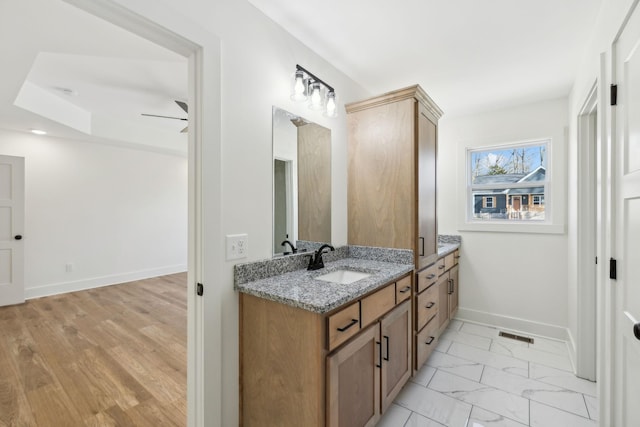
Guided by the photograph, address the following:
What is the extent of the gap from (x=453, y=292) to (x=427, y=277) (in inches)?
41.3

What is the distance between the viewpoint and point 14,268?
3727 mm

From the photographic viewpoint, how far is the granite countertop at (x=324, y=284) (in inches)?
49.1

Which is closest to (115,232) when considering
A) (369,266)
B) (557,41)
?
(369,266)

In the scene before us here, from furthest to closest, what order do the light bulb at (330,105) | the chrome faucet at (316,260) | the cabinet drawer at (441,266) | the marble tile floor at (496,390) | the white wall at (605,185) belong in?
the cabinet drawer at (441,266) → the light bulb at (330,105) → the chrome faucet at (316,260) → the marble tile floor at (496,390) → the white wall at (605,185)

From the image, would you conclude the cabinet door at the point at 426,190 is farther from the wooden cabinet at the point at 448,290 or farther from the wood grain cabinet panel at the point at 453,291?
the wood grain cabinet panel at the point at 453,291

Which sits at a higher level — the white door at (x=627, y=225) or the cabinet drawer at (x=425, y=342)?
the white door at (x=627, y=225)

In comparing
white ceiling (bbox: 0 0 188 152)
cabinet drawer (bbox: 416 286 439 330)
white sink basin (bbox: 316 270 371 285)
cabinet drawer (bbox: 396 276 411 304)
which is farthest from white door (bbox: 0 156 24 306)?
cabinet drawer (bbox: 416 286 439 330)

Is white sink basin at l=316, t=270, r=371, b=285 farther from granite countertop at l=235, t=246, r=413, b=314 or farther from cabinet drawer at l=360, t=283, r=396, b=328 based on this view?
cabinet drawer at l=360, t=283, r=396, b=328

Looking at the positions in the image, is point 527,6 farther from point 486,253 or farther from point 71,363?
point 71,363

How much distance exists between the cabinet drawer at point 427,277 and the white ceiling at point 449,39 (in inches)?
63.1

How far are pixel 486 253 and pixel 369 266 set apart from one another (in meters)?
1.89


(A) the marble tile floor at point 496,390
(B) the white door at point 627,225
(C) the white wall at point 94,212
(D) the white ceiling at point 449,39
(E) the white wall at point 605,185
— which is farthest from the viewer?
(C) the white wall at point 94,212

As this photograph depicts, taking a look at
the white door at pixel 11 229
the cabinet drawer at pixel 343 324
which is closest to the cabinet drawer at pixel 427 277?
the cabinet drawer at pixel 343 324

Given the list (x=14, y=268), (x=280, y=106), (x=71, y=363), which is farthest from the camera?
(x=14, y=268)
